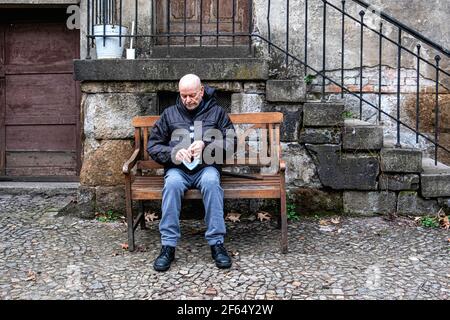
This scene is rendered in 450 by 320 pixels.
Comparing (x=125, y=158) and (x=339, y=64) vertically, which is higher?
(x=339, y=64)

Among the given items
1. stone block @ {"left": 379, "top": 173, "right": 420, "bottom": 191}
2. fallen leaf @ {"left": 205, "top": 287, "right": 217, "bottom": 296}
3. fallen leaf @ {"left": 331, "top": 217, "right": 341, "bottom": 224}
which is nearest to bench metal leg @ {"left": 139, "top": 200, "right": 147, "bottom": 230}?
fallen leaf @ {"left": 205, "top": 287, "right": 217, "bottom": 296}

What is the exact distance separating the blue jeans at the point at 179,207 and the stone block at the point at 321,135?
117cm

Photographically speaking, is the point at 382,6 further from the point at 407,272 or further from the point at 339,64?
the point at 407,272

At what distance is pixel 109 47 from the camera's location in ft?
14.7

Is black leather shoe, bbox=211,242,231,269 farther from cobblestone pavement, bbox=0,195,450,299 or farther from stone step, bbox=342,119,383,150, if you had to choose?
stone step, bbox=342,119,383,150

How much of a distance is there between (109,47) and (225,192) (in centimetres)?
187

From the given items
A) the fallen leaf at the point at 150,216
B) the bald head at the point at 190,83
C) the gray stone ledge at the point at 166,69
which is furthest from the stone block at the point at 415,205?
the fallen leaf at the point at 150,216

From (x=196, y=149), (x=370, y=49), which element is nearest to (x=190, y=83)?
(x=196, y=149)

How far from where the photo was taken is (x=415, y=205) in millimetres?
4340

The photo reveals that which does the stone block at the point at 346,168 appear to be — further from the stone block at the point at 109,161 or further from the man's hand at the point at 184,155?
the stone block at the point at 109,161

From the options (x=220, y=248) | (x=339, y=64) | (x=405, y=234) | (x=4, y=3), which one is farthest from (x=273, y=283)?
(x=4, y=3)

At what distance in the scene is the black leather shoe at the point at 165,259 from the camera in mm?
3230

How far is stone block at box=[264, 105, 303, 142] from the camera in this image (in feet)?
14.4

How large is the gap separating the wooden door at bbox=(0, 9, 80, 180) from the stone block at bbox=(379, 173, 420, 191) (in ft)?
11.9
